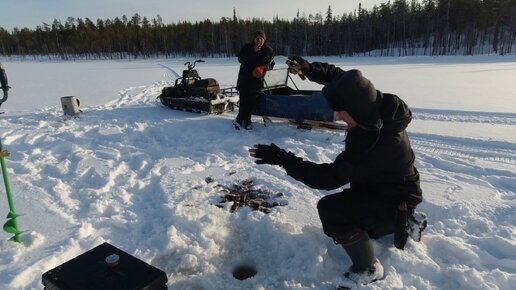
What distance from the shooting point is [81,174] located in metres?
4.58

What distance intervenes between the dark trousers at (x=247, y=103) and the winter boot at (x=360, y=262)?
446cm

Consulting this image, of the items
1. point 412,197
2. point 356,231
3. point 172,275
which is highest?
point 412,197

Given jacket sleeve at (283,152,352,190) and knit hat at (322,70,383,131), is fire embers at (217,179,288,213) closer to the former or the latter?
jacket sleeve at (283,152,352,190)

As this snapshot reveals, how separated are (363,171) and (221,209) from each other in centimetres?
178

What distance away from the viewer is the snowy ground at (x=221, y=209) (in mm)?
2637

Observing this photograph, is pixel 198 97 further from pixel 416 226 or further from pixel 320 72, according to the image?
pixel 416 226

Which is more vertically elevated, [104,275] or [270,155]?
[270,155]

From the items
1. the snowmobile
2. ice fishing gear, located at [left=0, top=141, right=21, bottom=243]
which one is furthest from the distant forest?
ice fishing gear, located at [left=0, top=141, right=21, bottom=243]

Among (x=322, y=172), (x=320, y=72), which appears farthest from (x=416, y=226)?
(x=320, y=72)

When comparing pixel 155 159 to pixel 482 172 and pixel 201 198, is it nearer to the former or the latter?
pixel 201 198

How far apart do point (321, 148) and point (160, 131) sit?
306 centimetres

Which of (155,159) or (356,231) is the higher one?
(356,231)

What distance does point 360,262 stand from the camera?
95.7 inches

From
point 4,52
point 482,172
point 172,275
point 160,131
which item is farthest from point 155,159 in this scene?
point 4,52
